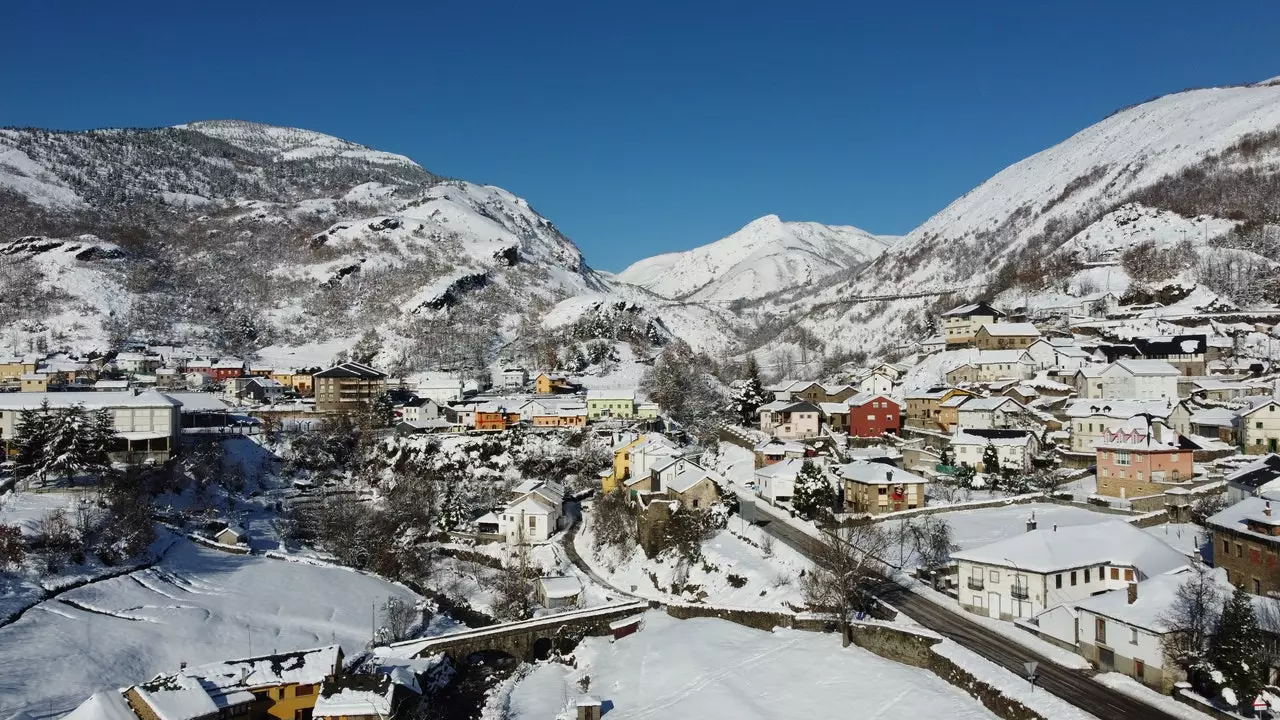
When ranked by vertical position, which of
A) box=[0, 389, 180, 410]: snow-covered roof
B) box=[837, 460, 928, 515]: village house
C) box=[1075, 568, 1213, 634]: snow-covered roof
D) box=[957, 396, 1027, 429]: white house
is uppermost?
box=[0, 389, 180, 410]: snow-covered roof

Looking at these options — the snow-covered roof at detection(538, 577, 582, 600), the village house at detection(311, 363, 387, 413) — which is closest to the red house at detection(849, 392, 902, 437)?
the snow-covered roof at detection(538, 577, 582, 600)

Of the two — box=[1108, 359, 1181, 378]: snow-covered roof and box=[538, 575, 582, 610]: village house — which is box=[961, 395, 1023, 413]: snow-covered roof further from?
box=[538, 575, 582, 610]: village house

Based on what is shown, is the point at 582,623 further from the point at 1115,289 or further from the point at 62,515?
the point at 1115,289

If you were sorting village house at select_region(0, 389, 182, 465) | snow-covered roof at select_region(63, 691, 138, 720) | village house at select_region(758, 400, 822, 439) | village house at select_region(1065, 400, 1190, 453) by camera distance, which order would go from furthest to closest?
1. village house at select_region(758, 400, 822, 439)
2. village house at select_region(0, 389, 182, 465)
3. village house at select_region(1065, 400, 1190, 453)
4. snow-covered roof at select_region(63, 691, 138, 720)

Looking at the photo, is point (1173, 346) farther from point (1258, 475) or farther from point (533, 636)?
point (533, 636)

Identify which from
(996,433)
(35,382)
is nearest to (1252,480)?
(996,433)

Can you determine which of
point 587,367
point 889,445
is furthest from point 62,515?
point 587,367

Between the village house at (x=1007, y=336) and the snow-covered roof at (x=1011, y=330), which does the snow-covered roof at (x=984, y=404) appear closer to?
the village house at (x=1007, y=336)

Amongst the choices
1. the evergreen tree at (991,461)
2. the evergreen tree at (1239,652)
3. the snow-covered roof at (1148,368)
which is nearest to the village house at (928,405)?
the snow-covered roof at (1148,368)
